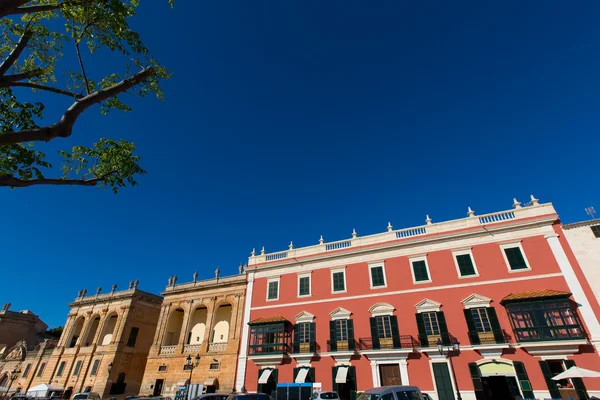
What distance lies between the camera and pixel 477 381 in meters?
18.2

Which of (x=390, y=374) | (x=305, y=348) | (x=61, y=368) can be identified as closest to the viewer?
(x=390, y=374)

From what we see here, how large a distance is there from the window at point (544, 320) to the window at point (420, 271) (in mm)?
5245

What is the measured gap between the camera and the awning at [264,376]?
23203mm

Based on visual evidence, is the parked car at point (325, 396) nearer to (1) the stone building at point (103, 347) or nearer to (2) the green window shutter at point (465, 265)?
(2) the green window shutter at point (465, 265)

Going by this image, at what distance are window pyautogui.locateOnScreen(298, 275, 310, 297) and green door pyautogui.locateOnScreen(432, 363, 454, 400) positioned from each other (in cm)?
1063

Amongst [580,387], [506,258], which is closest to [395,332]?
[506,258]

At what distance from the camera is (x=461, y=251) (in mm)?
22312

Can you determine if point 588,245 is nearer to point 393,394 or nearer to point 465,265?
point 465,265

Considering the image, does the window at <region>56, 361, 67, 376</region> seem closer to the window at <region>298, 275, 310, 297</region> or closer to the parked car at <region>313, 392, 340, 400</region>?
the window at <region>298, 275, 310, 297</region>

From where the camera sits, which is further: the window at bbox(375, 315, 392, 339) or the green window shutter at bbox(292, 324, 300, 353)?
the green window shutter at bbox(292, 324, 300, 353)

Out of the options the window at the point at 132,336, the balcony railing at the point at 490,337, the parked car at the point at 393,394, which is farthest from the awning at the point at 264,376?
the window at the point at 132,336

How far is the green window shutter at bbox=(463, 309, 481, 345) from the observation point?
19.2m

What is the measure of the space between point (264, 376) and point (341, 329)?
678 centimetres

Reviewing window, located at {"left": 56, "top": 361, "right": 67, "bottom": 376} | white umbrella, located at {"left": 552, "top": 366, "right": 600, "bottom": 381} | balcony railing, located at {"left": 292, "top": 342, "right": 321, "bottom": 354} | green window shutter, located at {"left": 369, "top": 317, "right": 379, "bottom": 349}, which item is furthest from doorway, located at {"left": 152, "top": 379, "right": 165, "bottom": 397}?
white umbrella, located at {"left": 552, "top": 366, "right": 600, "bottom": 381}
